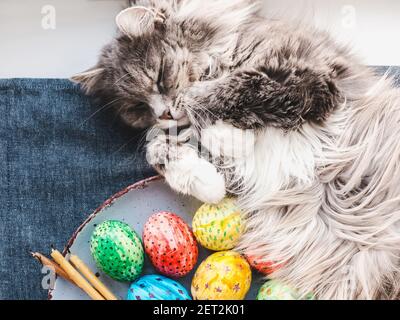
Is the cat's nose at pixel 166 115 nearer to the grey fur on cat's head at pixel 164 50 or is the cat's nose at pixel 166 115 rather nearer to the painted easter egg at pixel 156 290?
the grey fur on cat's head at pixel 164 50

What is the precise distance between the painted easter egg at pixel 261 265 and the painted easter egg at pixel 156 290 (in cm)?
18

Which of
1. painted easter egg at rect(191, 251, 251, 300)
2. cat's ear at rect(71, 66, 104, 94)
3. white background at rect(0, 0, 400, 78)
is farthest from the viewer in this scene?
white background at rect(0, 0, 400, 78)

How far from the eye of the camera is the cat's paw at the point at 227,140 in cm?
134

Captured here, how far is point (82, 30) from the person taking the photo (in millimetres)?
1660

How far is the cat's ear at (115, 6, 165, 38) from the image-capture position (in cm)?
137

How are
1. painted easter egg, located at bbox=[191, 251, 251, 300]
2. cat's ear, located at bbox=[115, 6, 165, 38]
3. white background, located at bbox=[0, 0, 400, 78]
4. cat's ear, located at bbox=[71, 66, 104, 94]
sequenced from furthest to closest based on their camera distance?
white background, located at bbox=[0, 0, 400, 78] → cat's ear, located at bbox=[71, 66, 104, 94] → cat's ear, located at bbox=[115, 6, 165, 38] → painted easter egg, located at bbox=[191, 251, 251, 300]

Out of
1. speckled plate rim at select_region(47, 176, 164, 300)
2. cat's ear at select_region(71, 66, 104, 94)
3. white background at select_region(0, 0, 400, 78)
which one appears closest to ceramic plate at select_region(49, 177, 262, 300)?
speckled plate rim at select_region(47, 176, 164, 300)

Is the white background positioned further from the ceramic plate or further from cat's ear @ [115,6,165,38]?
the ceramic plate

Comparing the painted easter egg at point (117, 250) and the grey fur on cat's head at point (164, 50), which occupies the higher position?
the grey fur on cat's head at point (164, 50)

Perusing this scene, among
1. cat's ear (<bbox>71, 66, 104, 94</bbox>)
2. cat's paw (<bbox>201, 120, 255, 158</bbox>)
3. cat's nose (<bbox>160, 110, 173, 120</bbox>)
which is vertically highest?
cat's ear (<bbox>71, 66, 104, 94</bbox>)

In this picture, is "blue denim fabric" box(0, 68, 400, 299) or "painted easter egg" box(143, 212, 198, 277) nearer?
"painted easter egg" box(143, 212, 198, 277)

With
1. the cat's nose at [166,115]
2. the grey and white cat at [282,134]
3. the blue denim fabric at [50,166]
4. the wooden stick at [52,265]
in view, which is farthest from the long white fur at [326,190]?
the wooden stick at [52,265]
